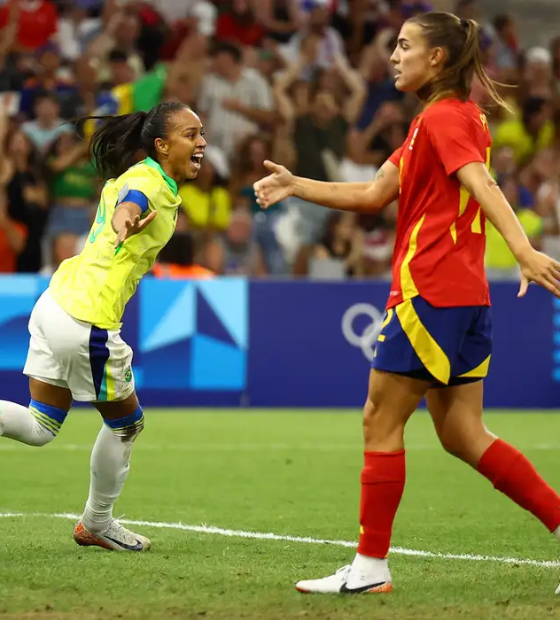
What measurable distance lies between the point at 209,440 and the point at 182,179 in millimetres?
5258

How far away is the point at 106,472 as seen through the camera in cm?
570

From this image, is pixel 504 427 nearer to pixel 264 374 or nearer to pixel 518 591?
pixel 264 374

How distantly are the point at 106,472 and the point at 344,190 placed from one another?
172 cm

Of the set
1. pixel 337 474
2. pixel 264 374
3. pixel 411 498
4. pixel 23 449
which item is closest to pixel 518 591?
pixel 411 498

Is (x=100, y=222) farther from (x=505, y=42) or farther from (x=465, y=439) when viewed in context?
(x=505, y=42)

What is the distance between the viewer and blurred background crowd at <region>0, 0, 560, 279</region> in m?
14.5

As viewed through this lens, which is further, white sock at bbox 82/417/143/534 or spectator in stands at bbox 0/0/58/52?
spectator in stands at bbox 0/0/58/52

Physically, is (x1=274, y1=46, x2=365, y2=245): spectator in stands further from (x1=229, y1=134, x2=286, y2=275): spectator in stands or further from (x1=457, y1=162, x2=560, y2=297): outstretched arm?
(x1=457, y1=162, x2=560, y2=297): outstretched arm

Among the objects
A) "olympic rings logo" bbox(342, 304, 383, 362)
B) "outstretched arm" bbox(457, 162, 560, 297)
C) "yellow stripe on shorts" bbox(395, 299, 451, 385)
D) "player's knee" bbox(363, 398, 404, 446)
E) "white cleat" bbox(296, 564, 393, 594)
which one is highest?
"outstretched arm" bbox(457, 162, 560, 297)

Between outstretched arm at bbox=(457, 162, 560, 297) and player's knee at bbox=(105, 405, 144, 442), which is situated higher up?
outstretched arm at bbox=(457, 162, 560, 297)

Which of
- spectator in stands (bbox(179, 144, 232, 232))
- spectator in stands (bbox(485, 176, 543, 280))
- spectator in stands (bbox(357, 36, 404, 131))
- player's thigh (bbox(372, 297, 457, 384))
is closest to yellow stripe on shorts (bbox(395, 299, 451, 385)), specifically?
player's thigh (bbox(372, 297, 457, 384))

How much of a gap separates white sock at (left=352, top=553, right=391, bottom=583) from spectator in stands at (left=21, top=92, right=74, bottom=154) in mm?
10649

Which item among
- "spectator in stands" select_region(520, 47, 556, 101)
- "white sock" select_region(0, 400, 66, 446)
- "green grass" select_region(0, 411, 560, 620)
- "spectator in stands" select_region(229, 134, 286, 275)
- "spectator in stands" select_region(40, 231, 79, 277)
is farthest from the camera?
"spectator in stands" select_region(520, 47, 556, 101)

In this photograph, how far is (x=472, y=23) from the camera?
15.7 feet
